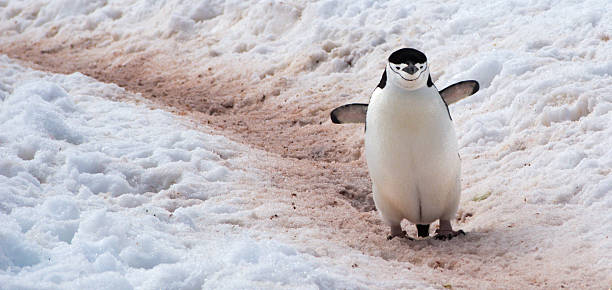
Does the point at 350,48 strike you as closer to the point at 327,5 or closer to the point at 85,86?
the point at 327,5

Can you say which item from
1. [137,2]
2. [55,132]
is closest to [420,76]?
[55,132]

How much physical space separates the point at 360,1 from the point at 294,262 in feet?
23.1

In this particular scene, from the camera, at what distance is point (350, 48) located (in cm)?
942

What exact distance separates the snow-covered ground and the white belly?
406 mm

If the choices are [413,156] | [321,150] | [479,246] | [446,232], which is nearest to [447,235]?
[446,232]

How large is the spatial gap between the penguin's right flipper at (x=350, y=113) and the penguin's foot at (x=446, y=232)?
1.02 m

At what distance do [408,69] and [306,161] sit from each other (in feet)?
8.50

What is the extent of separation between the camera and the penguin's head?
474 cm

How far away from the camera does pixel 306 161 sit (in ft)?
23.4

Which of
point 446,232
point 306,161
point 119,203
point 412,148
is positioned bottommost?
point 306,161

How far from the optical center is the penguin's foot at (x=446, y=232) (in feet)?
16.5

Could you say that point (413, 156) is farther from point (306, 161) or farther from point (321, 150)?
point (321, 150)

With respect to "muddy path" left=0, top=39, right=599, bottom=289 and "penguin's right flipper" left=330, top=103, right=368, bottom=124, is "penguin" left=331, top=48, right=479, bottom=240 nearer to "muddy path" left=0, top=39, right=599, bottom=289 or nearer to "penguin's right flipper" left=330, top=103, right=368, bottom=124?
"penguin's right flipper" left=330, top=103, right=368, bottom=124

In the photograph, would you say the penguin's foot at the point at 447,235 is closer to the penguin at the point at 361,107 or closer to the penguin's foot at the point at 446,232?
the penguin's foot at the point at 446,232
